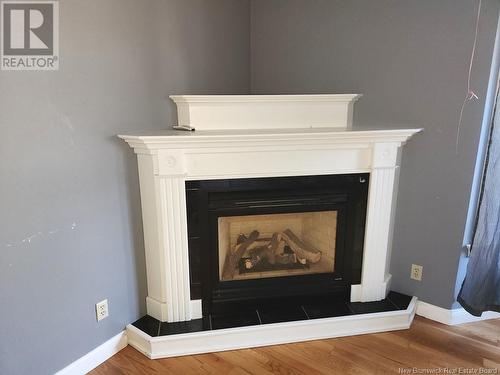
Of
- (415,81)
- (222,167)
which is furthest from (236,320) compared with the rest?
(415,81)

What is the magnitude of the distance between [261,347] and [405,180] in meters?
1.33

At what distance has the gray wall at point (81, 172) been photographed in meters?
1.48

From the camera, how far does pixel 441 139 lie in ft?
6.87

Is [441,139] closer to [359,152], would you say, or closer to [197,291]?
[359,152]

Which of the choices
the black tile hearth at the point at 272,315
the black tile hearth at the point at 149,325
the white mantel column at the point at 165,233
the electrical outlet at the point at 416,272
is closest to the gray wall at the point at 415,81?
the electrical outlet at the point at 416,272

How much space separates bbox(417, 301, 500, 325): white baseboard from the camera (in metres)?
2.24

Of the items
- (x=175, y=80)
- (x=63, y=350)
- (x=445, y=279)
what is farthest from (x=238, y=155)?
(x=445, y=279)

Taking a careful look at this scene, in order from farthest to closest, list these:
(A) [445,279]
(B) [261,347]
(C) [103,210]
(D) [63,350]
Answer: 1. (A) [445,279]
2. (B) [261,347]
3. (C) [103,210]
4. (D) [63,350]

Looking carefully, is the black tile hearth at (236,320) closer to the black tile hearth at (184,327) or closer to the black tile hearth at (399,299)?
the black tile hearth at (184,327)

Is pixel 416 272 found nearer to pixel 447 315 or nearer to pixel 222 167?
pixel 447 315

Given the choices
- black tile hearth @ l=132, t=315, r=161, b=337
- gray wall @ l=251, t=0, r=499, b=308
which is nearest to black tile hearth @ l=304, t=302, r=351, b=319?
gray wall @ l=251, t=0, r=499, b=308

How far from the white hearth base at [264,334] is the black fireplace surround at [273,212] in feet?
0.57

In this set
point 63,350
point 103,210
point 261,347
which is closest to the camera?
point 63,350

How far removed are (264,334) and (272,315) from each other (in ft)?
0.44
